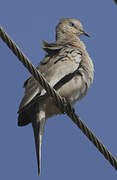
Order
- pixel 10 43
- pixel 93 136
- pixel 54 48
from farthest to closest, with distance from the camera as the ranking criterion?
1. pixel 54 48
2. pixel 93 136
3. pixel 10 43

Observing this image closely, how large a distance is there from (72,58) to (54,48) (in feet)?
1.40

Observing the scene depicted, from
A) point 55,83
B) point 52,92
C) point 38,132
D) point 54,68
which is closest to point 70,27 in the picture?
point 54,68

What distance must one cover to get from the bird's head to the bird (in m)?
1.11

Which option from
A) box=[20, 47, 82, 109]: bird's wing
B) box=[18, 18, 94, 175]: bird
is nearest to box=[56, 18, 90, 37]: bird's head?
box=[18, 18, 94, 175]: bird

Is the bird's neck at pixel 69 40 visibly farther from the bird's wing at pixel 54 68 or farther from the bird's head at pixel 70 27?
the bird's wing at pixel 54 68

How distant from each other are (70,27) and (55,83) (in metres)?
2.45

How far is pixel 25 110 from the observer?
263 inches

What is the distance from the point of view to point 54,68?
6.90 metres

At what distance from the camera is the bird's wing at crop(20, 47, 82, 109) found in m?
6.52

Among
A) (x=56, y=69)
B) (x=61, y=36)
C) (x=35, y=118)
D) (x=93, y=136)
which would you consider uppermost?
(x=61, y=36)

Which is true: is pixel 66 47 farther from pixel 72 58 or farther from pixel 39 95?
pixel 39 95

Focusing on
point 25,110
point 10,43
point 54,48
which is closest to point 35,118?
point 25,110

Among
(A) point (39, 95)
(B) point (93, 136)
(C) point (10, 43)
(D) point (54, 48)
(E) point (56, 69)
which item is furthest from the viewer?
(D) point (54, 48)

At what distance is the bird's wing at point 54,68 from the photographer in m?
6.52
